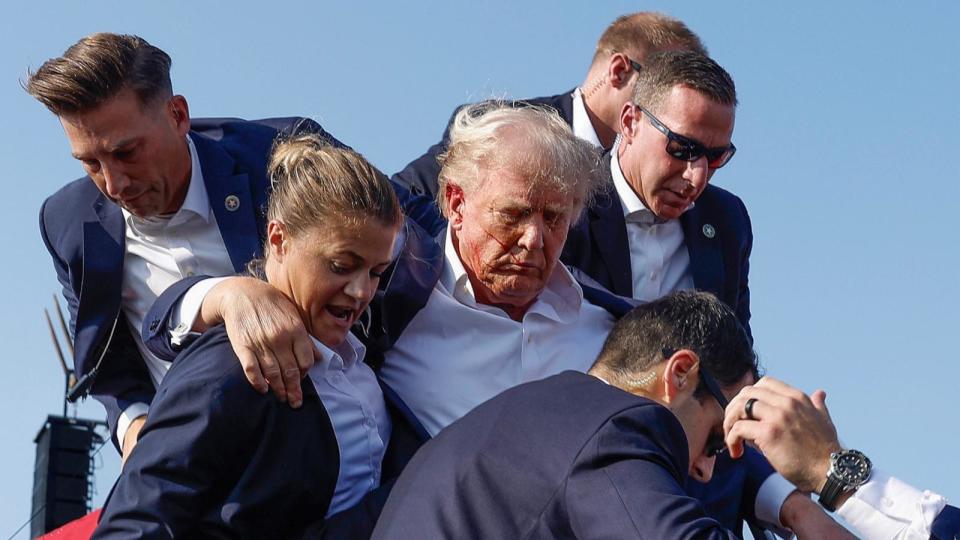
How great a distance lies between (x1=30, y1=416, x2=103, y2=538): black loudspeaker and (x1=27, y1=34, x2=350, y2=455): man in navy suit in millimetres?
7900

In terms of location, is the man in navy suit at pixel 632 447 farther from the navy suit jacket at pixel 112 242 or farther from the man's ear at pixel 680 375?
the navy suit jacket at pixel 112 242

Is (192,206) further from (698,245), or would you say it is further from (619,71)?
(619,71)

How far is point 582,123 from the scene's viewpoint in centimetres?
695

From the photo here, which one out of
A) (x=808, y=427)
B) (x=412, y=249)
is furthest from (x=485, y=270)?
(x=808, y=427)

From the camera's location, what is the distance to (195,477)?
4.11 meters

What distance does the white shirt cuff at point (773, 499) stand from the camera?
5348mm

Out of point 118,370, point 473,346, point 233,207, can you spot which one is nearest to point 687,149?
point 473,346

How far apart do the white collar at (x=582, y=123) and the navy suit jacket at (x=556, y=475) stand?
3.07 meters

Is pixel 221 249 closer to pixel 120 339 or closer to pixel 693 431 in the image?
pixel 120 339

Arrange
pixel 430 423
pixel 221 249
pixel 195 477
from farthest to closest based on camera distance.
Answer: pixel 221 249
pixel 430 423
pixel 195 477

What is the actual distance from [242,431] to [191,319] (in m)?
0.56

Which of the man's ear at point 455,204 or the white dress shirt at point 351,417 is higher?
the man's ear at point 455,204

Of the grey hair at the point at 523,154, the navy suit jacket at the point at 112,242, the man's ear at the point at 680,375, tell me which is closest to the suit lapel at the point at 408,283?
the grey hair at the point at 523,154

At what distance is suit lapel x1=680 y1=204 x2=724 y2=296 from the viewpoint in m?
5.98
